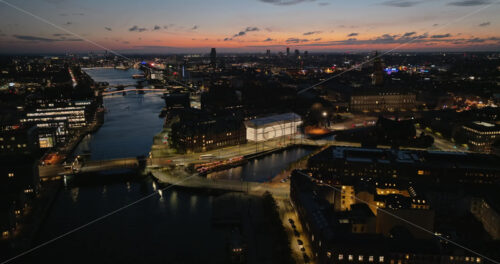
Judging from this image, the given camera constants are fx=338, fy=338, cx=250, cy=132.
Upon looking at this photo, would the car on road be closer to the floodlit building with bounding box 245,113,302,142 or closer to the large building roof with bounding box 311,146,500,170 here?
the large building roof with bounding box 311,146,500,170

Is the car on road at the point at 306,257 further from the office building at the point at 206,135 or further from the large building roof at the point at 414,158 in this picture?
the office building at the point at 206,135

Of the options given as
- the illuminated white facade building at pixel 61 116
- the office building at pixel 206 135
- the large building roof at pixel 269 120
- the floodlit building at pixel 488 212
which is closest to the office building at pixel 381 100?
the large building roof at pixel 269 120

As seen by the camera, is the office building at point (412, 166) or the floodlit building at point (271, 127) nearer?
the office building at point (412, 166)

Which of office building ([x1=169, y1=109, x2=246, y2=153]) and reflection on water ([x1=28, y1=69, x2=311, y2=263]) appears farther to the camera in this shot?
office building ([x1=169, y1=109, x2=246, y2=153])

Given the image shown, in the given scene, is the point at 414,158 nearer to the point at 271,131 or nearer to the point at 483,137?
the point at 483,137

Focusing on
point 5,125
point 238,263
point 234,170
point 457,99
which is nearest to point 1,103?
point 5,125

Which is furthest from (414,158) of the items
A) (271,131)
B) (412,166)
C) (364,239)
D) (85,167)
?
(85,167)

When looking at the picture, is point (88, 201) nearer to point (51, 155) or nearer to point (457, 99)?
point (51, 155)

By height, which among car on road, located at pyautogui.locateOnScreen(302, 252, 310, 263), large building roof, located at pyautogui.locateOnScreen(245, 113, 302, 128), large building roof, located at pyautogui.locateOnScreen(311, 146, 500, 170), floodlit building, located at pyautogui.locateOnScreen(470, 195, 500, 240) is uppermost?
large building roof, located at pyautogui.locateOnScreen(245, 113, 302, 128)

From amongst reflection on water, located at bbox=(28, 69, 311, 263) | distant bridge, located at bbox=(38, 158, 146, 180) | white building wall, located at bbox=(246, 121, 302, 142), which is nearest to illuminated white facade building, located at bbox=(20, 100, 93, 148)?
reflection on water, located at bbox=(28, 69, 311, 263)
